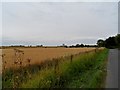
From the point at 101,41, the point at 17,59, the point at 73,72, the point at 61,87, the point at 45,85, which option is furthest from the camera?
the point at 101,41

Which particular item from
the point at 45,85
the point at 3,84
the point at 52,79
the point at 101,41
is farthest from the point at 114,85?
the point at 101,41

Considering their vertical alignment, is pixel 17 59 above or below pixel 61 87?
above

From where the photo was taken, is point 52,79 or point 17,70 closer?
point 52,79

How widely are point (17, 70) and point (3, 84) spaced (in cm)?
192

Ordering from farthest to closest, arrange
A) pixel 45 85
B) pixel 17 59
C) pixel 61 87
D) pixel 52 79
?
pixel 52 79
pixel 61 87
pixel 45 85
pixel 17 59

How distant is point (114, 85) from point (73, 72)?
4.18m

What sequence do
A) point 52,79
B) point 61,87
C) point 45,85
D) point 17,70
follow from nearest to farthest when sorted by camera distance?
point 45,85, point 61,87, point 52,79, point 17,70

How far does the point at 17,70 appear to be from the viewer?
1424cm

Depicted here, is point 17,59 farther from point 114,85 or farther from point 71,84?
point 114,85

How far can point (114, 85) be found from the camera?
43.4ft

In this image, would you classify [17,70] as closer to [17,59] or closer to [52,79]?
[52,79]

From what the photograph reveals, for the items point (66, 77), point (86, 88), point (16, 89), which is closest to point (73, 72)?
point (66, 77)

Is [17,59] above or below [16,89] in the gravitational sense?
above

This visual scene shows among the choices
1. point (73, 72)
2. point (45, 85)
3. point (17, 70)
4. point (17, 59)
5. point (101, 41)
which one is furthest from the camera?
point (101, 41)
